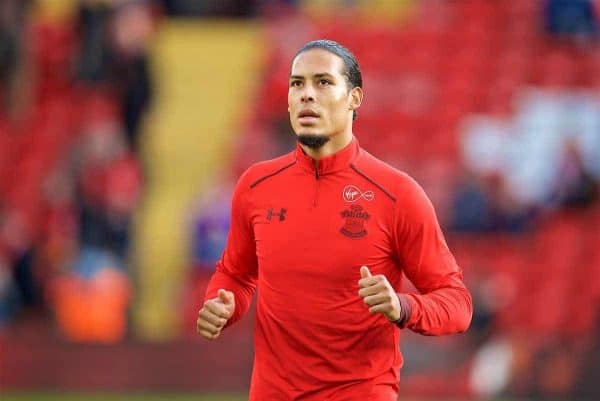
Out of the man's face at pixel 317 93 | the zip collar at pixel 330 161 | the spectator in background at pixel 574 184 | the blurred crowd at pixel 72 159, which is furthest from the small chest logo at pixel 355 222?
the spectator in background at pixel 574 184

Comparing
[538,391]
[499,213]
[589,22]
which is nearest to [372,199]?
[538,391]

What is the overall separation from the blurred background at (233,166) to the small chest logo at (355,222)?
725 centimetres

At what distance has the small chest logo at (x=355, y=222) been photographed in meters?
5.69

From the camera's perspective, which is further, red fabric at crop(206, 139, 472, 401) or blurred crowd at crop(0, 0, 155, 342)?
blurred crowd at crop(0, 0, 155, 342)

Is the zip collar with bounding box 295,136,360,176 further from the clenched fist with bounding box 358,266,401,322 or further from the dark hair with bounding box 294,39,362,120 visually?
the clenched fist with bounding box 358,266,401,322

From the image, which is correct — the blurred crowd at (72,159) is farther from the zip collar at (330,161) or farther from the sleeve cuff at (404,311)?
the sleeve cuff at (404,311)

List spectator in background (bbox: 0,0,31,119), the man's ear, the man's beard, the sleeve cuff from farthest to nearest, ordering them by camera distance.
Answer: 1. spectator in background (bbox: 0,0,31,119)
2. the man's ear
3. the man's beard
4. the sleeve cuff

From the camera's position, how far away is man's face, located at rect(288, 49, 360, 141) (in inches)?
224

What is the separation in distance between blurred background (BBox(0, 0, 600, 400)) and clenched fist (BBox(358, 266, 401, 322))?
25.0ft

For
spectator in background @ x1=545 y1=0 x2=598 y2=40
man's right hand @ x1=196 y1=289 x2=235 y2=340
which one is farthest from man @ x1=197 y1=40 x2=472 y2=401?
spectator in background @ x1=545 y1=0 x2=598 y2=40

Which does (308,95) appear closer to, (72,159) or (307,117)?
(307,117)

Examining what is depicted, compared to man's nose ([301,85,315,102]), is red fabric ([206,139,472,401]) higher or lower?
lower

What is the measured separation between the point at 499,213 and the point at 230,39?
15.9ft

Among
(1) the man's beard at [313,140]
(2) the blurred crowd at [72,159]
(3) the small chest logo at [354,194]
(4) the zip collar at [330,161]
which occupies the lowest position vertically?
(2) the blurred crowd at [72,159]
